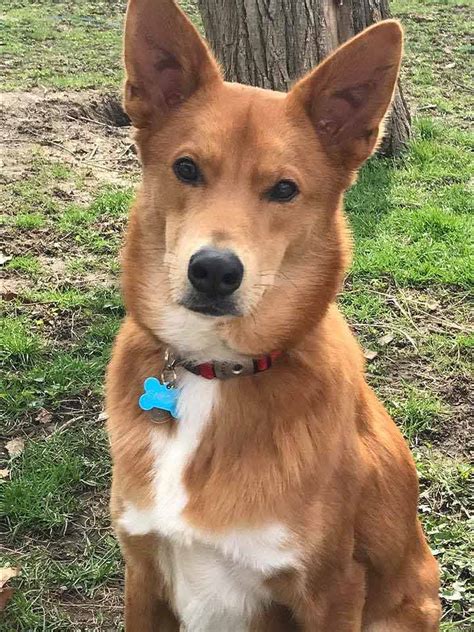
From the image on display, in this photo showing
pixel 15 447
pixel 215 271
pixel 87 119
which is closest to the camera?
pixel 215 271

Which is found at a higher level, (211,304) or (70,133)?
(211,304)

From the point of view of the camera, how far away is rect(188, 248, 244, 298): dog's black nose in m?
2.21

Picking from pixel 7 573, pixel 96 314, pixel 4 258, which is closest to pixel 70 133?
pixel 4 258

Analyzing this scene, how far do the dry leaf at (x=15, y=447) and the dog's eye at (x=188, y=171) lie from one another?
1.80 meters

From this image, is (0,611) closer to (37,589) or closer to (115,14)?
(37,589)

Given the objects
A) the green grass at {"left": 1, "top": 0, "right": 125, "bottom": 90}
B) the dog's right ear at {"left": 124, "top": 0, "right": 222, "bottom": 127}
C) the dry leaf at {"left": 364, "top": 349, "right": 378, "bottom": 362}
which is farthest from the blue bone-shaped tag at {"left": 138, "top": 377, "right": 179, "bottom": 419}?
the green grass at {"left": 1, "top": 0, "right": 125, "bottom": 90}

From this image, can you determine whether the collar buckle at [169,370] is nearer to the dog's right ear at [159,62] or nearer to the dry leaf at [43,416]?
the dog's right ear at [159,62]

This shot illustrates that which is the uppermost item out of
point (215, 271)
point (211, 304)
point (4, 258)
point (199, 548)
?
point (215, 271)

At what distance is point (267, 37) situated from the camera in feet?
18.2

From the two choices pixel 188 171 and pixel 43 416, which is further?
pixel 43 416

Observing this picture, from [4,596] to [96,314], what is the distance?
189 centimetres

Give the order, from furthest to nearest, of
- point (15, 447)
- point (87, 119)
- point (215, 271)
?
point (87, 119)
point (15, 447)
point (215, 271)

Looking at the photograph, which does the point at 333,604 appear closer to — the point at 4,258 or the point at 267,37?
the point at 4,258

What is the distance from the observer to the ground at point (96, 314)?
3.29 m
